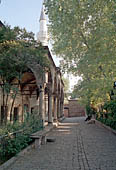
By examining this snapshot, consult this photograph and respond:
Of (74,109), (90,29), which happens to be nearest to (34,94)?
(90,29)

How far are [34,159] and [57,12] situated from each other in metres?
8.08

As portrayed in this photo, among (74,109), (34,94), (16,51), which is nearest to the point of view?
(16,51)

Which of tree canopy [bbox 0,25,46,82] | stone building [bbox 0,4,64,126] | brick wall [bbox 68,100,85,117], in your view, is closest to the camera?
tree canopy [bbox 0,25,46,82]

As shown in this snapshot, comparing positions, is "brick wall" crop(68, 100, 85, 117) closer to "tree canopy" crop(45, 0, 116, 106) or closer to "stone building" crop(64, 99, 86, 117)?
"stone building" crop(64, 99, 86, 117)

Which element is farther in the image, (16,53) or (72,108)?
(72,108)

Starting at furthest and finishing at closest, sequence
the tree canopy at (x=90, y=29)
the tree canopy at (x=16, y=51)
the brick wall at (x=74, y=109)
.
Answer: the brick wall at (x=74, y=109)
the tree canopy at (x=90, y=29)
the tree canopy at (x=16, y=51)

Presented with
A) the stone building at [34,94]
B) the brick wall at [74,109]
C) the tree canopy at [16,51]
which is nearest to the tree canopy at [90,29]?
the stone building at [34,94]

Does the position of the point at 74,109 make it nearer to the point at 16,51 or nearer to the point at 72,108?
the point at 72,108

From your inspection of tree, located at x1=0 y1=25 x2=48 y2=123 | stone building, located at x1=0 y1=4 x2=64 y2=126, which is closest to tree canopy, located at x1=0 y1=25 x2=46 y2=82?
tree, located at x1=0 y1=25 x2=48 y2=123

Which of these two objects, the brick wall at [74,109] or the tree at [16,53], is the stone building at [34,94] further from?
the brick wall at [74,109]

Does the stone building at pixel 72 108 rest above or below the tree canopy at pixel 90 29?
below

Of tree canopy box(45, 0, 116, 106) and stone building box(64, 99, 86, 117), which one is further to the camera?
stone building box(64, 99, 86, 117)

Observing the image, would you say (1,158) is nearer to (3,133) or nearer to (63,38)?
(3,133)

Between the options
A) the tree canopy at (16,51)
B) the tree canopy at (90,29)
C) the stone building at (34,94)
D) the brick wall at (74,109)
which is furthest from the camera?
the brick wall at (74,109)
